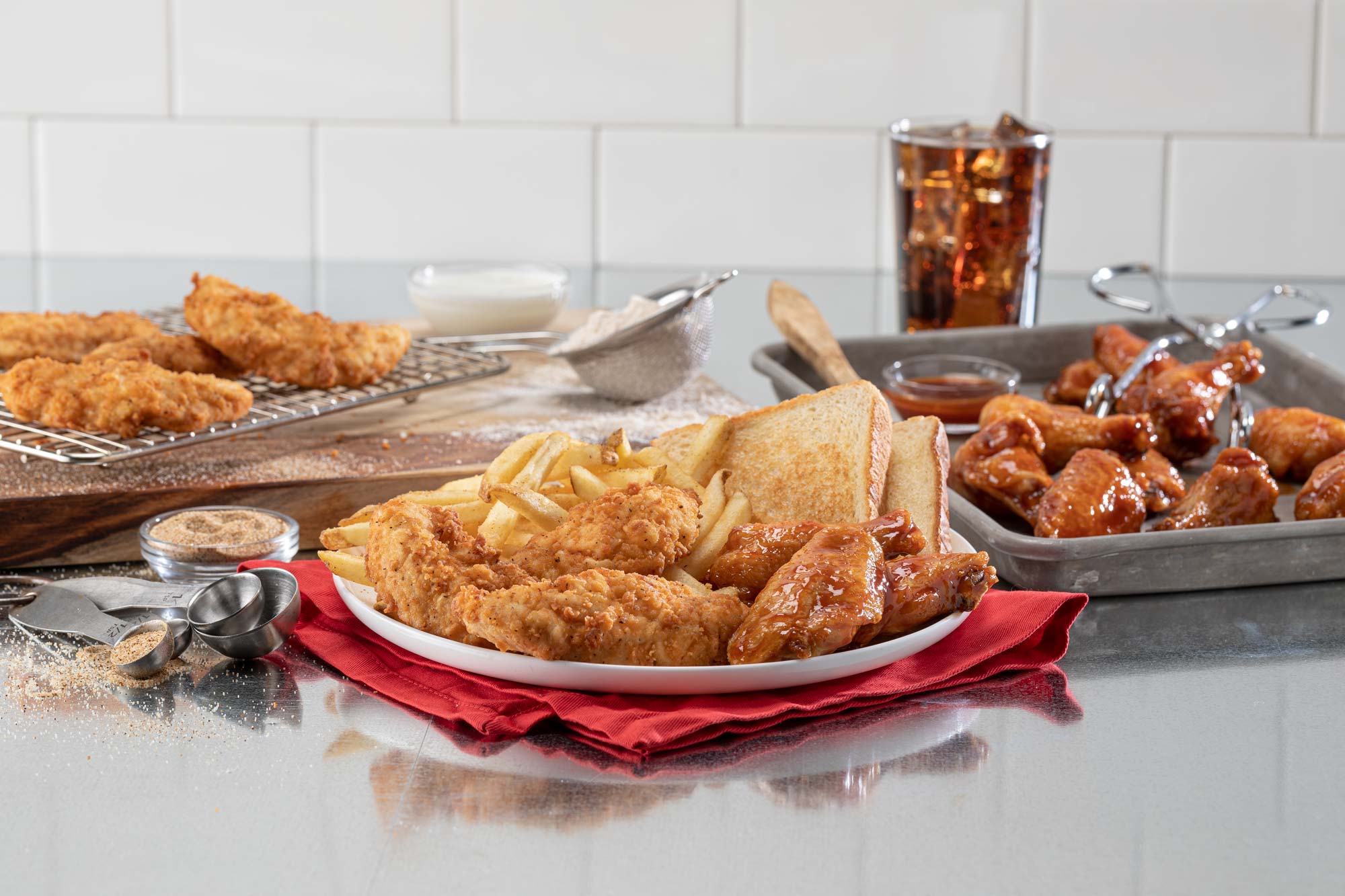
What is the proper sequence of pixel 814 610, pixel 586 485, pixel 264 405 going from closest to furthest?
1. pixel 814 610
2. pixel 586 485
3. pixel 264 405

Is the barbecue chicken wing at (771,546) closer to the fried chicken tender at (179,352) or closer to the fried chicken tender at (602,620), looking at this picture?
the fried chicken tender at (602,620)

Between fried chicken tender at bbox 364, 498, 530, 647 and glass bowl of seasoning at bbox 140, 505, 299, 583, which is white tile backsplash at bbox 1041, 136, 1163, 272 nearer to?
glass bowl of seasoning at bbox 140, 505, 299, 583

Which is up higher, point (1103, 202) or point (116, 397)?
point (1103, 202)

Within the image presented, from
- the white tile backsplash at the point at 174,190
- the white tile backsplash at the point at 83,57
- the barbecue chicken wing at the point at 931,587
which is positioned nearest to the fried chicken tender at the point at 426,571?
the barbecue chicken wing at the point at 931,587

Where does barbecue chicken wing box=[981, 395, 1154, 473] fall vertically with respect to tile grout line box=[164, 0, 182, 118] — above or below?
below

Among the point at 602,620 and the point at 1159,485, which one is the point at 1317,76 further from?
the point at 602,620

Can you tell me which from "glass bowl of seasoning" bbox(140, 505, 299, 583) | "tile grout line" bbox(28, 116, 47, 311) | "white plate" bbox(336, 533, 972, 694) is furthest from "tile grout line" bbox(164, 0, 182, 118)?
"white plate" bbox(336, 533, 972, 694)

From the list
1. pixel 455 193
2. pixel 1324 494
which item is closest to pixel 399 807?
pixel 1324 494
